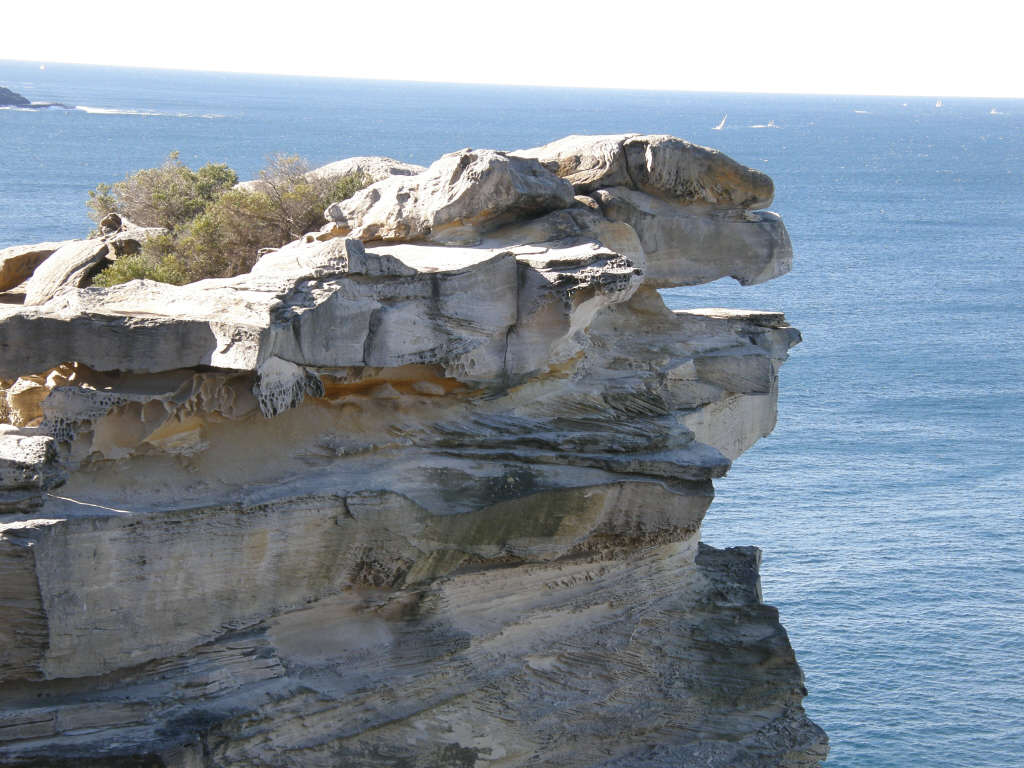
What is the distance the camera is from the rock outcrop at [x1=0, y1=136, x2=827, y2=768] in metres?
10.7

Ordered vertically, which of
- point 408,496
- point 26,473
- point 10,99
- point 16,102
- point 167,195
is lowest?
point 408,496

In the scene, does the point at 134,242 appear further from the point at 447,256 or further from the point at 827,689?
the point at 827,689

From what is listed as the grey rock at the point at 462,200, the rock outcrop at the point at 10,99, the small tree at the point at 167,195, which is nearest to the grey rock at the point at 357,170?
the small tree at the point at 167,195

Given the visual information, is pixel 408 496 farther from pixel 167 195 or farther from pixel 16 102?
pixel 16 102

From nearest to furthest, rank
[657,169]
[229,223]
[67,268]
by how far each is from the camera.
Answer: [67,268]
[657,169]
[229,223]

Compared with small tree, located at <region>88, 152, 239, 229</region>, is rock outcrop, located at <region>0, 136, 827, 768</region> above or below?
below

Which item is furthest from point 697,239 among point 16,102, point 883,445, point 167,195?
point 16,102

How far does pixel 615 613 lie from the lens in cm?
1458

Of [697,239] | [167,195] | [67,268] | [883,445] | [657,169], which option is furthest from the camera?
[883,445]

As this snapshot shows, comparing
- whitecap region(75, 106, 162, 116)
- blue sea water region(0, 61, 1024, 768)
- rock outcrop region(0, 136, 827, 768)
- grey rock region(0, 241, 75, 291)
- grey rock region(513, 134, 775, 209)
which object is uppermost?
whitecap region(75, 106, 162, 116)

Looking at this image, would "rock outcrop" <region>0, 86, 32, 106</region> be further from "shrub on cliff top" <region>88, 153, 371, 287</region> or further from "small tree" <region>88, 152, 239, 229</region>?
"shrub on cliff top" <region>88, 153, 371, 287</region>

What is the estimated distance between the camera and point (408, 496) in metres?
12.3

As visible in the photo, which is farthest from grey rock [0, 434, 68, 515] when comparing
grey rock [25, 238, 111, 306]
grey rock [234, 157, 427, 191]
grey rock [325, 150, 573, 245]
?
grey rock [234, 157, 427, 191]

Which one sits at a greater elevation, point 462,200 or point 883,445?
point 462,200
